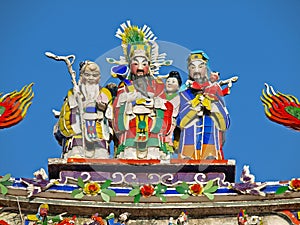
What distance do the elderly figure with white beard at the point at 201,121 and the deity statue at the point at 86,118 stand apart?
4.64ft

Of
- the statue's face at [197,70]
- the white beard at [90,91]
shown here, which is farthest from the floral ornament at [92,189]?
the statue's face at [197,70]

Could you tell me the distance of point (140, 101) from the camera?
1853cm

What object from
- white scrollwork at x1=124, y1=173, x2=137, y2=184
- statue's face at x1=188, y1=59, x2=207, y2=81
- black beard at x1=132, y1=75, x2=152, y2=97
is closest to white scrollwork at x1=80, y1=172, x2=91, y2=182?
white scrollwork at x1=124, y1=173, x2=137, y2=184

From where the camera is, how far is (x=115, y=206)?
1686 cm

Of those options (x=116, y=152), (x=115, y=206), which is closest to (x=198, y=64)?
(x=116, y=152)

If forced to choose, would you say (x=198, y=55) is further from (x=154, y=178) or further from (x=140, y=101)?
(x=154, y=178)

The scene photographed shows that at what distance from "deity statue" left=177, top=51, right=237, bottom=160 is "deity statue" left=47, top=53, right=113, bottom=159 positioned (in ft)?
4.66

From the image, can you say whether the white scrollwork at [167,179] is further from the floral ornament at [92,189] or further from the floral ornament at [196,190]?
the floral ornament at [92,189]

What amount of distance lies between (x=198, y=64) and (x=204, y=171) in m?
2.50

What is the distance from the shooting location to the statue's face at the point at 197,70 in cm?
1900

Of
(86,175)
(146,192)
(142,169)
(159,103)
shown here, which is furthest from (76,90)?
(146,192)

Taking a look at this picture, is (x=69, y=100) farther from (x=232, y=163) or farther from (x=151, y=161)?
(x=232, y=163)

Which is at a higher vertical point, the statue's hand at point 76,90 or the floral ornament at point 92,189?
the statue's hand at point 76,90

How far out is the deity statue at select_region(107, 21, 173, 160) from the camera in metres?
18.1
